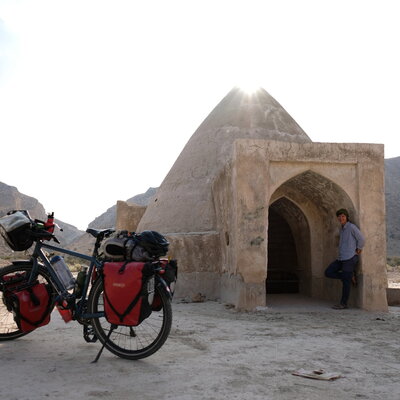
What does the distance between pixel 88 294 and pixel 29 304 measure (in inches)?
21.5

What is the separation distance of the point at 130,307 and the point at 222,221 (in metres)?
5.16

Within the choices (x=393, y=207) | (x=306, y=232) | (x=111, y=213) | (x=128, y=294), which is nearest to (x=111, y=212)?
(x=111, y=213)

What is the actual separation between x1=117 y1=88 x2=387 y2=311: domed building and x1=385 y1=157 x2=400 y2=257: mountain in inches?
1036

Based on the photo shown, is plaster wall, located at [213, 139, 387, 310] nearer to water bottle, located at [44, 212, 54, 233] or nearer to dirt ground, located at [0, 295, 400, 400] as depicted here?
dirt ground, located at [0, 295, 400, 400]

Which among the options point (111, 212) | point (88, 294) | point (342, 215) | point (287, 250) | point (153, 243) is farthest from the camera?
point (111, 212)

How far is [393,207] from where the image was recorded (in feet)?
136

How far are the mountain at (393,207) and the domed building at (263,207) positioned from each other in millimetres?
26327

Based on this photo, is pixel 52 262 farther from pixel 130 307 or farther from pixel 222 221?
pixel 222 221

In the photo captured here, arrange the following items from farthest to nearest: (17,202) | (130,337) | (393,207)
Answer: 1. (17,202)
2. (393,207)
3. (130,337)

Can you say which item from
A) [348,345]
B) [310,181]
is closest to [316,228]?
[310,181]

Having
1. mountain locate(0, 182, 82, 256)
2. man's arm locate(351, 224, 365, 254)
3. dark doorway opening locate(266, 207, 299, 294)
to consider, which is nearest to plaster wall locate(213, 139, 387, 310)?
man's arm locate(351, 224, 365, 254)

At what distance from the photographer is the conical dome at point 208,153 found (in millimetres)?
9508

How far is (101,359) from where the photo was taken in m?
3.49

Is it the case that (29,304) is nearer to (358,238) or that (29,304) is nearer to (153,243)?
(153,243)
